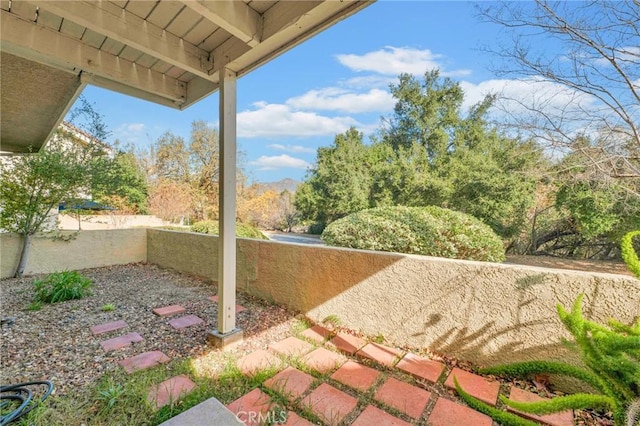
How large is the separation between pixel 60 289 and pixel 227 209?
2.78m

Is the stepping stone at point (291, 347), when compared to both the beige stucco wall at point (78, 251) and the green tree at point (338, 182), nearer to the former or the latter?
the beige stucco wall at point (78, 251)

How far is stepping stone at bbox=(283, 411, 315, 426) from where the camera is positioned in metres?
1.55

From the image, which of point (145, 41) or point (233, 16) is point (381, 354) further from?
point (145, 41)

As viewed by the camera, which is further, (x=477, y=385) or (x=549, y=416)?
(x=477, y=385)

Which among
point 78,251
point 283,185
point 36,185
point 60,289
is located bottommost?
point 60,289

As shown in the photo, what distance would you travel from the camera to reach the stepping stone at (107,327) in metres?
2.65

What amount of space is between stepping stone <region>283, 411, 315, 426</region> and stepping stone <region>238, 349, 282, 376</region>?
0.50m

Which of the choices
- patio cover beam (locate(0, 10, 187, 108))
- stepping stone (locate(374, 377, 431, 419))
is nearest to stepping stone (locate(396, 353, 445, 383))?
stepping stone (locate(374, 377, 431, 419))

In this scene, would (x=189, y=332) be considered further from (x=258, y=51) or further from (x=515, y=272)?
(x=515, y=272)

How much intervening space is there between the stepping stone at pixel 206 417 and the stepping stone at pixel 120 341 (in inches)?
60.1

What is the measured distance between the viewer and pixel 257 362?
2.17 meters

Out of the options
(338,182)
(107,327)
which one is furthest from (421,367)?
(338,182)

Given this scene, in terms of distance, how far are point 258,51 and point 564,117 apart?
5507 millimetres

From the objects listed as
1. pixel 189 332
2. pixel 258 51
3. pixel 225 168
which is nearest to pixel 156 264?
pixel 189 332
